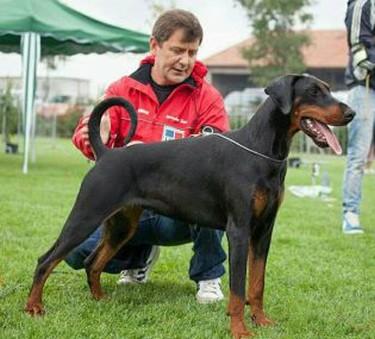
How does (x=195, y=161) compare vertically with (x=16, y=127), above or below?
above

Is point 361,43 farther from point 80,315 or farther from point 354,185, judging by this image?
point 80,315

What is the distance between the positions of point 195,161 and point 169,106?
77cm

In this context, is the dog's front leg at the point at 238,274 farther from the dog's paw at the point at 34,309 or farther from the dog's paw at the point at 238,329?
the dog's paw at the point at 34,309

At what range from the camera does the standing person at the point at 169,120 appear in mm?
4258

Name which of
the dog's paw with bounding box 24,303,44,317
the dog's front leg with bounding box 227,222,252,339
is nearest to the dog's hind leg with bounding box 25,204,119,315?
the dog's paw with bounding box 24,303,44,317

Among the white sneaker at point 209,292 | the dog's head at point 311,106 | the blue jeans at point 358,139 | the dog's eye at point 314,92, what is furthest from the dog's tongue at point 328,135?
the blue jeans at point 358,139

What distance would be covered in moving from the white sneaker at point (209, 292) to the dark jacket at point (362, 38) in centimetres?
322

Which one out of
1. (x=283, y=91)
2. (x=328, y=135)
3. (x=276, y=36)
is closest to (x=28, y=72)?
(x=283, y=91)

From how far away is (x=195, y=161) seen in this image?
368 centimetres

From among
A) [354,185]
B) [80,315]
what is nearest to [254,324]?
[80,315]

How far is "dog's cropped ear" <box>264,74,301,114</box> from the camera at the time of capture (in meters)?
3.44

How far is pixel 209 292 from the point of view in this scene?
4285mm

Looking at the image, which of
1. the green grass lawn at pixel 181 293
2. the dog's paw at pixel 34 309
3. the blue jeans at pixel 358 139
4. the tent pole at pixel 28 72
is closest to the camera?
the green grass lawn at pixel 181 293

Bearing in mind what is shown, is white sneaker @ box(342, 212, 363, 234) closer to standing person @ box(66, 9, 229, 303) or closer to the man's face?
standing person @ box(66, 9, 229, 303)
